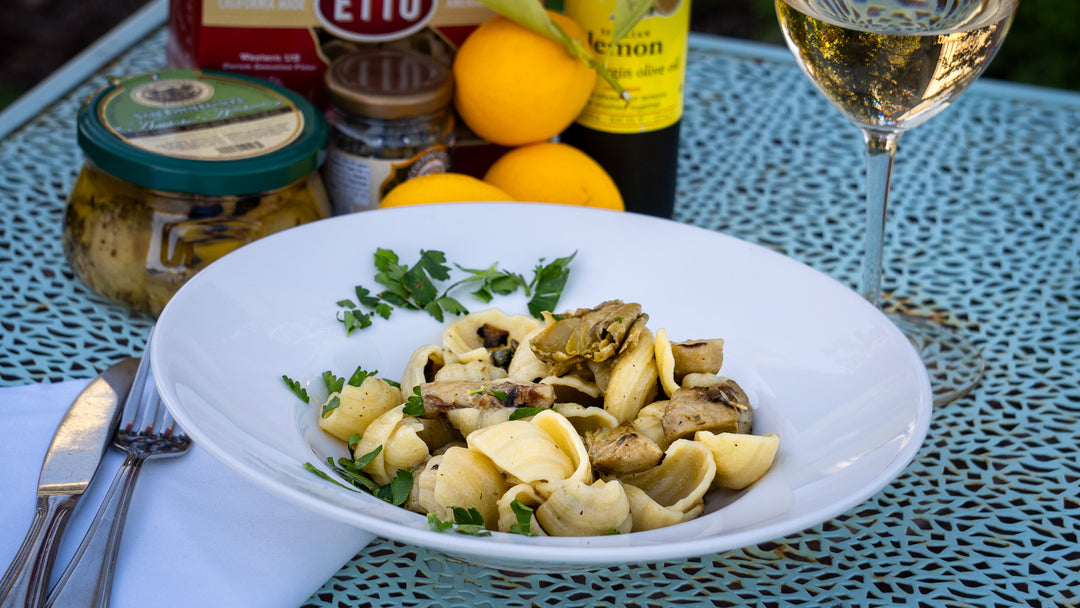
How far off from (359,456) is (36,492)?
0.24 meters

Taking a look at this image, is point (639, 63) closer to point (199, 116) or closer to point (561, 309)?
point (561, 309)

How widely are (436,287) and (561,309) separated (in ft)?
0.38

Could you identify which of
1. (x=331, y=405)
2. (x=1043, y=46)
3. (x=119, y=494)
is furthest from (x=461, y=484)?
(x=1043, y=46)

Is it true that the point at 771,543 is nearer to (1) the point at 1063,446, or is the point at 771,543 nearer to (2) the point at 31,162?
(1) the point at 1063,446

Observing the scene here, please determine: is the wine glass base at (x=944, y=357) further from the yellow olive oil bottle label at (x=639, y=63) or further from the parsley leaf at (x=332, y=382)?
the parsley leaf at (x=332, y=382)

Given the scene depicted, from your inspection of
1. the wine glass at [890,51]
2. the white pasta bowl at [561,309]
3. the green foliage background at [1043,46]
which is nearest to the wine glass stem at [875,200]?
the wine glass at [890,51]

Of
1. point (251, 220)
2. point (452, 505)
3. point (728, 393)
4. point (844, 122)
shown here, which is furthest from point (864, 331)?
point (844, 122)

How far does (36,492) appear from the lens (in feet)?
2.52

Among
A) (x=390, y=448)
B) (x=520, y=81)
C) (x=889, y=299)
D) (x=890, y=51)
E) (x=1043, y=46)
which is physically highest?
(x=890, y=51)

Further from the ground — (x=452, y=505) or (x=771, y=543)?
(x=452, y=505)

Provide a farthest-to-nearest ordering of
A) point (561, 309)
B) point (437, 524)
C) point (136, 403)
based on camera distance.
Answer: point (561, 309) < point (136, 403) < point (437, 524)

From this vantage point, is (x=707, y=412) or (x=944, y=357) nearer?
(x=707, y=412)

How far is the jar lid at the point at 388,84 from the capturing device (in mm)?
1110

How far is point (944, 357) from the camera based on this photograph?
105 cm
